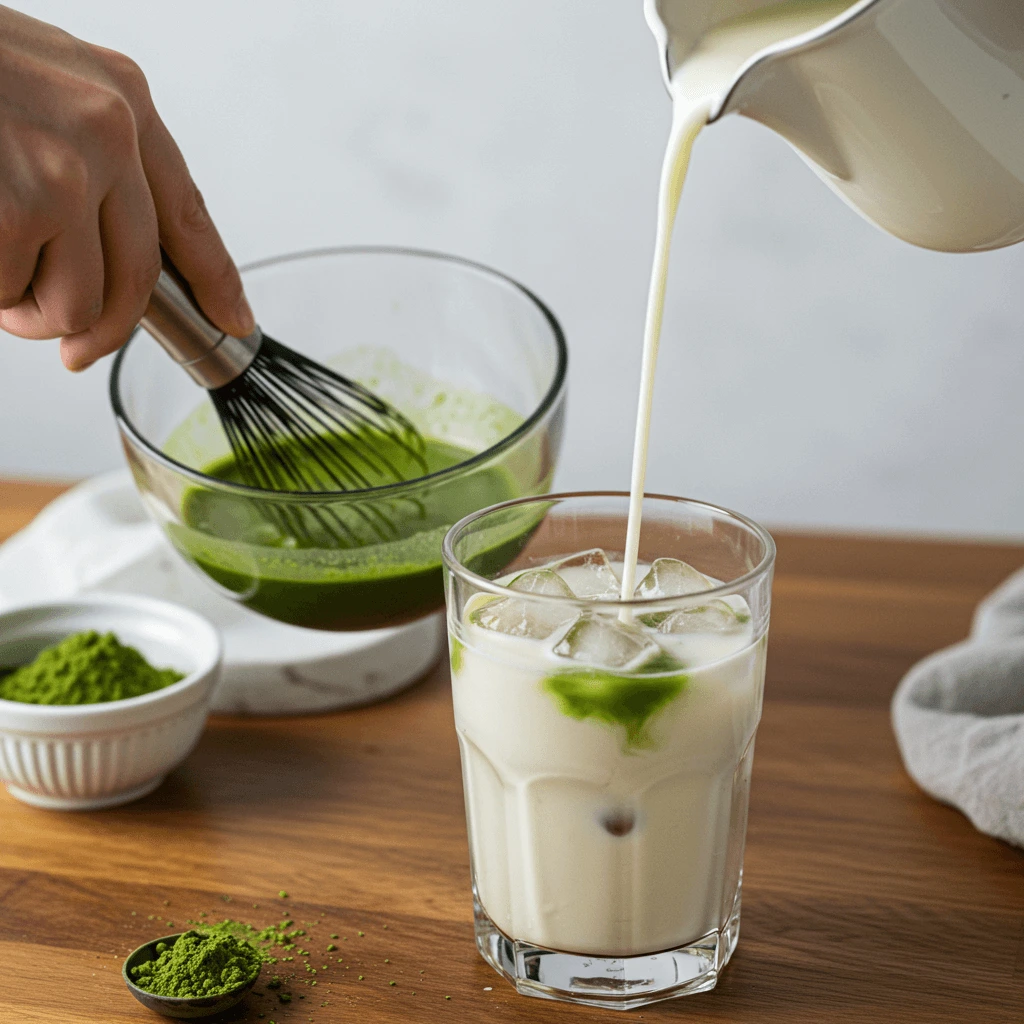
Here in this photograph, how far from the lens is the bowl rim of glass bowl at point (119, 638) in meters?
0.83

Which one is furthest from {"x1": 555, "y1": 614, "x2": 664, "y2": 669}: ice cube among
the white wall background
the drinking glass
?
the white wall background

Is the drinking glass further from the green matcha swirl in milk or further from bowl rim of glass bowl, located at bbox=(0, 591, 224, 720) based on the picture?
bowl rim of glass bowl, located at bbox=(0, 591, 224, 720)

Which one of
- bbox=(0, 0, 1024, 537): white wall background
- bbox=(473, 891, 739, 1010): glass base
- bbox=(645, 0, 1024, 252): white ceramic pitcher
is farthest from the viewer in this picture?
bbox=(0, 0, 1024, 537): white wall background

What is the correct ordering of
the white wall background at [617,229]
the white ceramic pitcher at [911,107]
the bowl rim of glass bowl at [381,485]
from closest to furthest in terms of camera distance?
the white ceramic pitcher at [911,107]
the bowl rim of glass bowl at [381,485]
the white wall background at [617,229]

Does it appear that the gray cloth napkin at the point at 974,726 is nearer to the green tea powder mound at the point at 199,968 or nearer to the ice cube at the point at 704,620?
the ice cube at the point at 704,620

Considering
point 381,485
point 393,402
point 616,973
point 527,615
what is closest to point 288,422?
point 381,485

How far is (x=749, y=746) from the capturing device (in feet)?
2.32

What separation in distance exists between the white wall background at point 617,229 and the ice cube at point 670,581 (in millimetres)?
1259

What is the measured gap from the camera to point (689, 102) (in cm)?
69

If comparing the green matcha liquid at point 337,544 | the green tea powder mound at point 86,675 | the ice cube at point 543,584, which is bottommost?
the green tea powder mound at point 86,675

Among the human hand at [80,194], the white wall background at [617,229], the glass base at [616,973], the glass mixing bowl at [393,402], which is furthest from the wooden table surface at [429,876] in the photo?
the white wall background at [617,229]

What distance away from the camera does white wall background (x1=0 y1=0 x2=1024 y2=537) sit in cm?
183

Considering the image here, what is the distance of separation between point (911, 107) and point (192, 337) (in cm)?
46

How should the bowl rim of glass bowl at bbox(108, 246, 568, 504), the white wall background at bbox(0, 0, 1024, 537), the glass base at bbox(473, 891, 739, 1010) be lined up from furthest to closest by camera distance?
the white wall background at bbox(0, 0, 1024, 537) < the bowl rim of glass bowl at bbox(108, 246, 568, 504) < the glass base at bbox(473, 891, 739, 1010)
